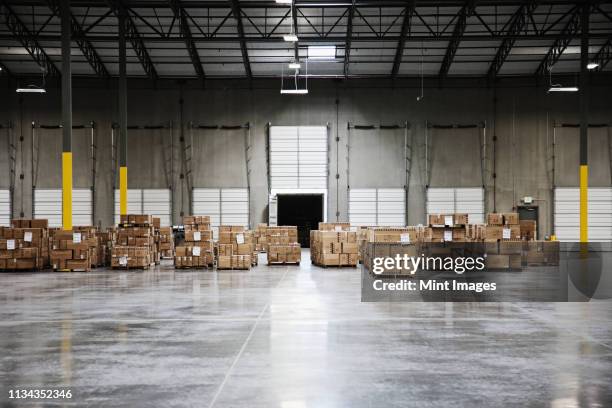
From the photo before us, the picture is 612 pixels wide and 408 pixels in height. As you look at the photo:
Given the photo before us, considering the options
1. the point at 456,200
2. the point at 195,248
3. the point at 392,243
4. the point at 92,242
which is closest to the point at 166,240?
the point at 92,242

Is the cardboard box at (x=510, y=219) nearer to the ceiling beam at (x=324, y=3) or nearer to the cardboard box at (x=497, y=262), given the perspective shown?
the cardboard box at (x=497, y=262)

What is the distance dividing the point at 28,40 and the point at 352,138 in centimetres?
1589

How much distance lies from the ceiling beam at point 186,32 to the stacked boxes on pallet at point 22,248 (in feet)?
32.5

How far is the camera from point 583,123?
2338cm

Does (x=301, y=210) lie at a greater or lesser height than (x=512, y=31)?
lesser

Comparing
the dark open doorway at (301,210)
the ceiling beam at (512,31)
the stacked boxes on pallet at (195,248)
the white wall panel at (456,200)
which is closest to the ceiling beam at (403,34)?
the ceiling beam at (512,31)

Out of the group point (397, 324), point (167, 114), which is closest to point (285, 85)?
point (167, 114)

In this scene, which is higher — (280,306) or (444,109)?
(444,109)

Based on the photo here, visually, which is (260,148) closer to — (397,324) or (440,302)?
(440,302)

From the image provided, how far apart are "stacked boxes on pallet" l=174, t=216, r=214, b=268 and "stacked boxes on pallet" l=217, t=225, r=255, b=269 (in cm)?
58

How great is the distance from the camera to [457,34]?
2547 cm

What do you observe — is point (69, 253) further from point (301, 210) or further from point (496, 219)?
point (496, 219)

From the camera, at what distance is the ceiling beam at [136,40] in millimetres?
23453

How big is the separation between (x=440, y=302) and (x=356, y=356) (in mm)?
5103
